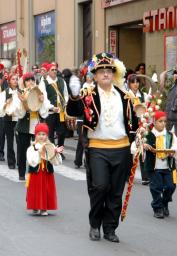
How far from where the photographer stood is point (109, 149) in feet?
28.5

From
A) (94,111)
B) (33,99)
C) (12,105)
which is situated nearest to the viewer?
(94,111)

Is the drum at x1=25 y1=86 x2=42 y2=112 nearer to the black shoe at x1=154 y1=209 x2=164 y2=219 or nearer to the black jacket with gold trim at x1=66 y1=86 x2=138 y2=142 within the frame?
the black shoe at x1=154 y1=209 x2=164 y2=219

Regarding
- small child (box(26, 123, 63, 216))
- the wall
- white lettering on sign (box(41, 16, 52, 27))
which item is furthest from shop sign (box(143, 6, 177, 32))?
small child (box(26, 123, 63, 216))

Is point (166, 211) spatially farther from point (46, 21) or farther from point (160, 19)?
point (46, 21)

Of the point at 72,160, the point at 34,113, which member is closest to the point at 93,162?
the point at 34,113

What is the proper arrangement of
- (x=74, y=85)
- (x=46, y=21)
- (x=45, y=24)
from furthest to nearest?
(x=45, y=24), (x=46, y=21), (x=74, y=85)

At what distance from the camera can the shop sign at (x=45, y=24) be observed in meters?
31.0

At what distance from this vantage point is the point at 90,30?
27531 millimetres

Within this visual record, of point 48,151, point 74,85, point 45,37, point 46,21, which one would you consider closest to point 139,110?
point 74,85

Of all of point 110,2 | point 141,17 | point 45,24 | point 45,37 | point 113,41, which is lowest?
point 113,41

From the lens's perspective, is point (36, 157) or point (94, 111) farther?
point (36, 157)

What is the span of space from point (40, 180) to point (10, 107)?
3.41 metres

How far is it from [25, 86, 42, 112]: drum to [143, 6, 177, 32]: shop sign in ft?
29.5

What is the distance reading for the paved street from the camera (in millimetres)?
8422
